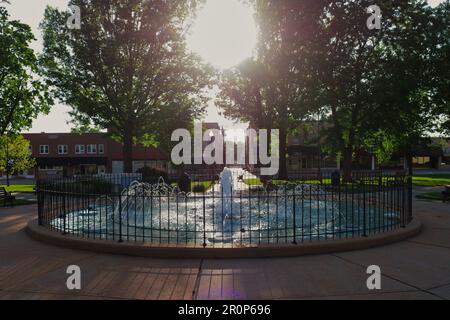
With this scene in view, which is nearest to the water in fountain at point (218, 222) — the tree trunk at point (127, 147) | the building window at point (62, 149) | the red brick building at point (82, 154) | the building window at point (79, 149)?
the tree trunk at point (127, 147)

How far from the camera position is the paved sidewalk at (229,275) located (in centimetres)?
620

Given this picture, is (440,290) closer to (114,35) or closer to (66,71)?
(114,35)

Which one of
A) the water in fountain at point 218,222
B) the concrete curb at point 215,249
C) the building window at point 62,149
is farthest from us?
the building window at point 62,149

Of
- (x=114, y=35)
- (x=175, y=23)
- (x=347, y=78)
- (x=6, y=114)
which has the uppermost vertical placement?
(x=175, y=23)

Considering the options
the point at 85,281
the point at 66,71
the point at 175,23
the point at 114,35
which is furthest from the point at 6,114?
the point at 85,281

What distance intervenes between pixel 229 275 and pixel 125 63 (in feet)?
83.1

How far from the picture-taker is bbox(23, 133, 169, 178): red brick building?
204ft

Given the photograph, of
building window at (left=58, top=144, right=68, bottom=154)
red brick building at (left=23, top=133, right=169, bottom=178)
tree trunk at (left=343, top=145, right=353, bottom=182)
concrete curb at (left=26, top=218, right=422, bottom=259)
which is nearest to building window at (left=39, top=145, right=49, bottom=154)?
red brick building at (left=23, top=133, right=169, bottom=178)

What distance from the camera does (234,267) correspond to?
771 cm

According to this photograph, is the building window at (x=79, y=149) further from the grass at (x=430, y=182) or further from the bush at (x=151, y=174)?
the grass at (x=430, y=182)

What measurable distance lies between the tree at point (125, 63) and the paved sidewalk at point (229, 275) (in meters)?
20.9

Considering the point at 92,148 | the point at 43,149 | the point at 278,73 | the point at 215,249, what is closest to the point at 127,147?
the point at 278,73

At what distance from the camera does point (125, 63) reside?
29250 millimetres
